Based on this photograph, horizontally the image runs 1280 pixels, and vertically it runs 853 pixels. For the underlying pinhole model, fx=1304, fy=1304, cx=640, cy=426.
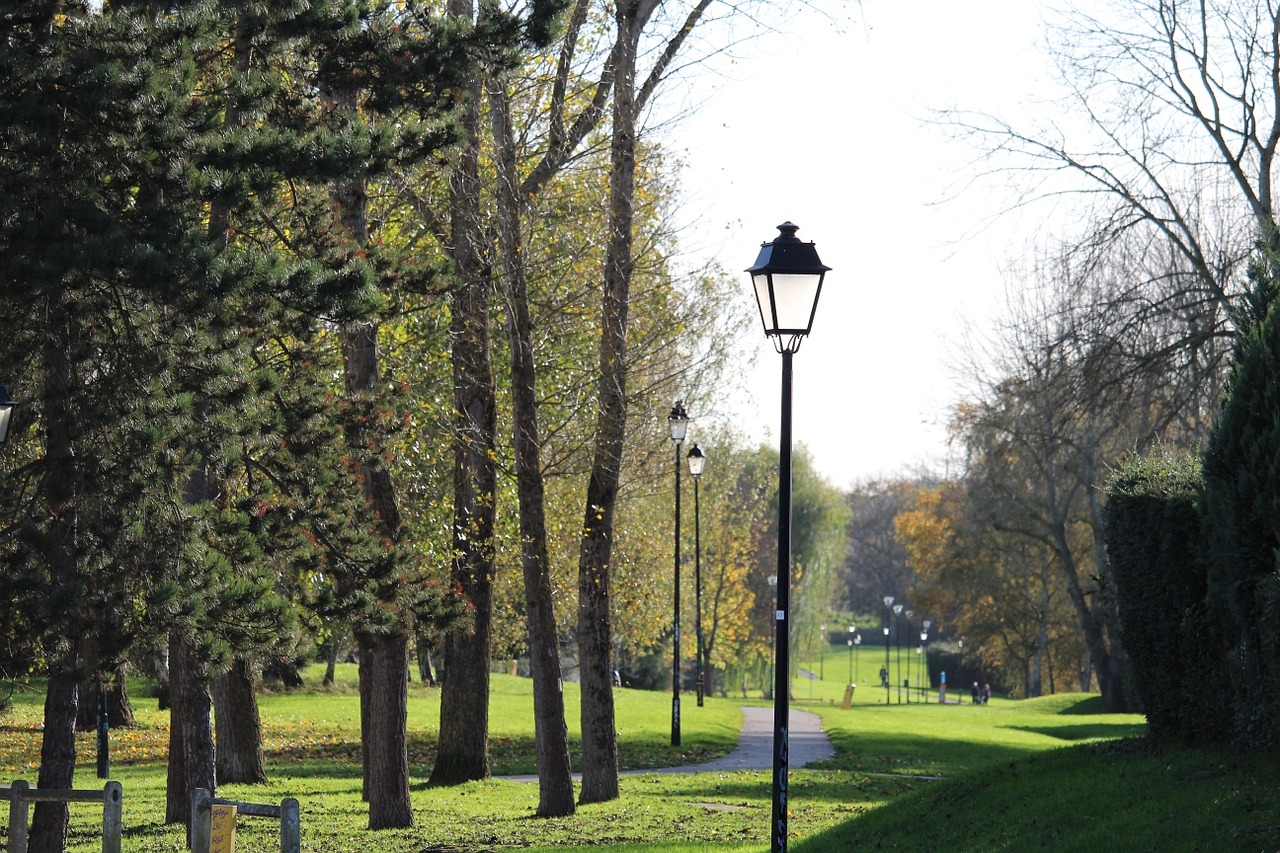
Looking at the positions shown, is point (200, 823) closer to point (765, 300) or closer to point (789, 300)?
point (765, 300)

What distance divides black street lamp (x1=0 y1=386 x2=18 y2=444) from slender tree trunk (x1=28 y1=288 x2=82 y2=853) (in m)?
0.27

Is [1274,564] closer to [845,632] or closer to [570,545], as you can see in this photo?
[570,545]

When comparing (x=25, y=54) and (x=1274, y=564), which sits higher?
(x=25, y=54)

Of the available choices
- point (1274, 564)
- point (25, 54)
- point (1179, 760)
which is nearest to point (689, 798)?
point (1179, 760)

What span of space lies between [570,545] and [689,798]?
8949 mm

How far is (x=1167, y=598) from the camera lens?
1123cm

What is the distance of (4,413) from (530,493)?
256 inches

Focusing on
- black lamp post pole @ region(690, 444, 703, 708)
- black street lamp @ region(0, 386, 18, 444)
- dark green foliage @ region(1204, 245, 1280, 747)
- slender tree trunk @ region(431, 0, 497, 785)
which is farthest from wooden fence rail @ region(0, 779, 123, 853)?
black lamp post pole @ region(690, 444, 703, 708)

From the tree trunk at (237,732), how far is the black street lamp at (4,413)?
926 cm

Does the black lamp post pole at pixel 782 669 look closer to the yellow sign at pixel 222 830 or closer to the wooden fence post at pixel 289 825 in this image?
the wooden fence post at pixel 289 825

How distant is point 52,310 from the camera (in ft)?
32.8

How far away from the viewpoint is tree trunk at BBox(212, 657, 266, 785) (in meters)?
18.8

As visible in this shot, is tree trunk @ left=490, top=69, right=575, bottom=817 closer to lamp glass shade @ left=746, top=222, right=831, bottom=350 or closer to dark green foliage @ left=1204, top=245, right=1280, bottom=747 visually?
lamp glass shade @ left=746, top=222, right=831, bottom=350

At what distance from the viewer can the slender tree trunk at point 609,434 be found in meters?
15.9
